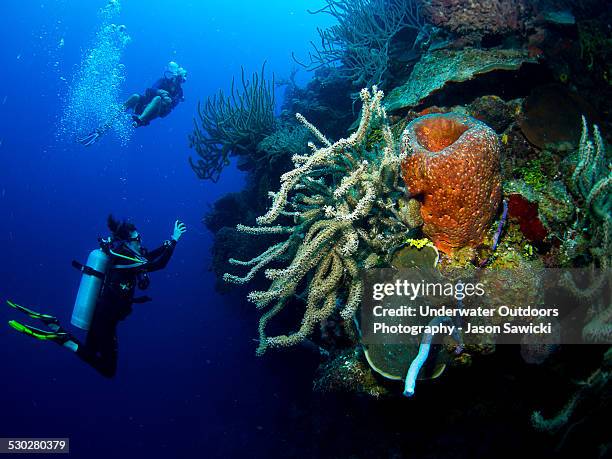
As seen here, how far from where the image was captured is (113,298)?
554 centimetres

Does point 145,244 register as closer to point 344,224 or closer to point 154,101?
point 154,101

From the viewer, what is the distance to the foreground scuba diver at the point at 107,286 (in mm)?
5406

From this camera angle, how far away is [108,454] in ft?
54.2

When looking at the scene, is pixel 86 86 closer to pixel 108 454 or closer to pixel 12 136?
pixel 12 136

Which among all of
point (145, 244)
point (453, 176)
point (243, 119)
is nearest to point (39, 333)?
point (243, 119)

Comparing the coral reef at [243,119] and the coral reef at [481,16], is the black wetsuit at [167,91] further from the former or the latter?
the coral reef at [481,16]

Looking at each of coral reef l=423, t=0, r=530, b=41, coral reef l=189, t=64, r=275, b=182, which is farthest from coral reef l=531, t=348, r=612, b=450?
coral reef l=189, t=64, r=275, b=182

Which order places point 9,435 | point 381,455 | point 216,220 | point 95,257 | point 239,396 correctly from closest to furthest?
1. point 381,455
2. point 95,257
3. point 216,220
4. point 239,396
5. point 9,435

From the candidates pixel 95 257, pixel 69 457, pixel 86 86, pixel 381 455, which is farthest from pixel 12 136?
pixel 381 455

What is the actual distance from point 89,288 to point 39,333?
0.90m

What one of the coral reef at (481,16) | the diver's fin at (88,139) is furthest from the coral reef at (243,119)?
the diver's fin at (88,139)

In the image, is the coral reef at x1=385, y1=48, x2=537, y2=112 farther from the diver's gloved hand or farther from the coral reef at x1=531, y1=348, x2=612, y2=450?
the diver's gloved hand

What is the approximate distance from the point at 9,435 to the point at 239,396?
57.7 feet

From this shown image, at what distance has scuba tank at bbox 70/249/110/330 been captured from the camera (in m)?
5.41
